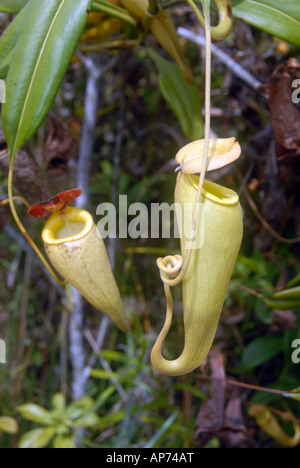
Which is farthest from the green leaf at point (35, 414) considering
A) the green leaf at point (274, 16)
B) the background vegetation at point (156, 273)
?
the green leaf at point (274, 16)

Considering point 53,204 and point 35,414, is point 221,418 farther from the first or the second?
point 53,204

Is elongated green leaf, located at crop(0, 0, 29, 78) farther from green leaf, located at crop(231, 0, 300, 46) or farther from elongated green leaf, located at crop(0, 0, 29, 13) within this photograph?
green leaf, located at crop(231, 0, 300, 46)

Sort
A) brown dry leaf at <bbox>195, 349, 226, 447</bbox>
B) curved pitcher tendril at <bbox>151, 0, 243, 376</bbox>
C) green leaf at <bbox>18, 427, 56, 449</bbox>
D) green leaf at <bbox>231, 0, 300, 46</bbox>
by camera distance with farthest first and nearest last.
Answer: green leaf at <bbox>18, 427, 56, 449</bbox>
brown dry leaf at <bbox>195, 349, 226, 447</bbox>
green leaf at <bbox>231, 0, 300, 46</bbox>
curved pitcher tendril at <bbox>151, 0, 243, 376</bbox>

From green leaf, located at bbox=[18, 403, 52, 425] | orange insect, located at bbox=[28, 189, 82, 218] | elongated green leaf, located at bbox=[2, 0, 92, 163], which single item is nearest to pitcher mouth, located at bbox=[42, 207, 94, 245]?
orange insect, located at bbox=[28, 189, 82, 218]

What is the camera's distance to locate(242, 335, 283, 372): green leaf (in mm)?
1194

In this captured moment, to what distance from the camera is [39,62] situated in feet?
1.90

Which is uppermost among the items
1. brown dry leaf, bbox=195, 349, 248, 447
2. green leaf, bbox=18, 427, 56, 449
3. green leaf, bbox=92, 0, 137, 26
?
green leaf, bbox=92, 0, 137, 26

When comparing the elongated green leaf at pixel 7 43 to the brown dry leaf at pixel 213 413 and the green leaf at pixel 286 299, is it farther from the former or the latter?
the brown dry leaf at pixel 213 413

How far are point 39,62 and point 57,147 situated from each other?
392 millimetres

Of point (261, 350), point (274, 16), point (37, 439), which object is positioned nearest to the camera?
point (274, 16)

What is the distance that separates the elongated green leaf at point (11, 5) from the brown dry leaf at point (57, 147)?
296 mm

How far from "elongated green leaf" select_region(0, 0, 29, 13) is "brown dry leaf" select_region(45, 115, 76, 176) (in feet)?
0.97

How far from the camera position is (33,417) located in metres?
1.15

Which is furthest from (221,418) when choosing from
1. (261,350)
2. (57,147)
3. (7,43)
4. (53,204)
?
(7,43)
